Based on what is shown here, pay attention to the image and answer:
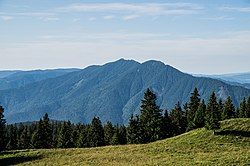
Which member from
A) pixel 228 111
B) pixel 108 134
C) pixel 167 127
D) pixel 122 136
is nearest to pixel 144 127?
pixel 167 127

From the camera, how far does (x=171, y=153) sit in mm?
53969

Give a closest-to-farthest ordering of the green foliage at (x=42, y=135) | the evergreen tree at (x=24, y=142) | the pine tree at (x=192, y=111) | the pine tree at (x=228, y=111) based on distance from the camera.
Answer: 1. the pine tree at (x=192, y=111)
2. the pine tree at (x=228, y=111)
3. the green foliage at (x=42, y=135)
4. the evergreen tree at (x=24, y=142)

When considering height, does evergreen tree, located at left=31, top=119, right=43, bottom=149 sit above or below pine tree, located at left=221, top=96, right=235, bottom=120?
below

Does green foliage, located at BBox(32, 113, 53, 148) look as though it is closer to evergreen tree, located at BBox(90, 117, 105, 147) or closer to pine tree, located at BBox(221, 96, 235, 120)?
evergreen tree, located at BBox(90, 117, 105, 147)

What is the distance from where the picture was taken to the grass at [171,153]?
46.6m

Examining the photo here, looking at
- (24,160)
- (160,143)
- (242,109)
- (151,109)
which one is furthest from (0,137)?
(242,109)

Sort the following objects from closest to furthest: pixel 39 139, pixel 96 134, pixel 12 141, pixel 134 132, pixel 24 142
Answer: pixel 134 132 < pixel 39 139 < pixel 96 134 < pixel 24 142 < pixel 12 141

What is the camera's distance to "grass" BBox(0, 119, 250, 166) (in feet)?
153

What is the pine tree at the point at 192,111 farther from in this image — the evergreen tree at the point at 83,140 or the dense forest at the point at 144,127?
the evergreen tree at the point at 83,140

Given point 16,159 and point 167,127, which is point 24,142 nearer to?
point 167,127

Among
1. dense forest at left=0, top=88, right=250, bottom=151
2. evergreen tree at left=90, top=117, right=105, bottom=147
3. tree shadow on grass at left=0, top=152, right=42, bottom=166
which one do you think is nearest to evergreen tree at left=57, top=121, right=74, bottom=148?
dense forest at left=0, top=88, right=250, bottom=151

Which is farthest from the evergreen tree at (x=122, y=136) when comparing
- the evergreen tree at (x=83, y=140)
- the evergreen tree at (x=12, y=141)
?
the evergreen tree at (x=12, y=141)

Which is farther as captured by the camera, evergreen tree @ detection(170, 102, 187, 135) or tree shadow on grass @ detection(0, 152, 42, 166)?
evergreen tree @ detection(170, 102, 187, 135)

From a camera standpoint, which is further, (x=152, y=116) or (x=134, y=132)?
(x=134, y=132)
